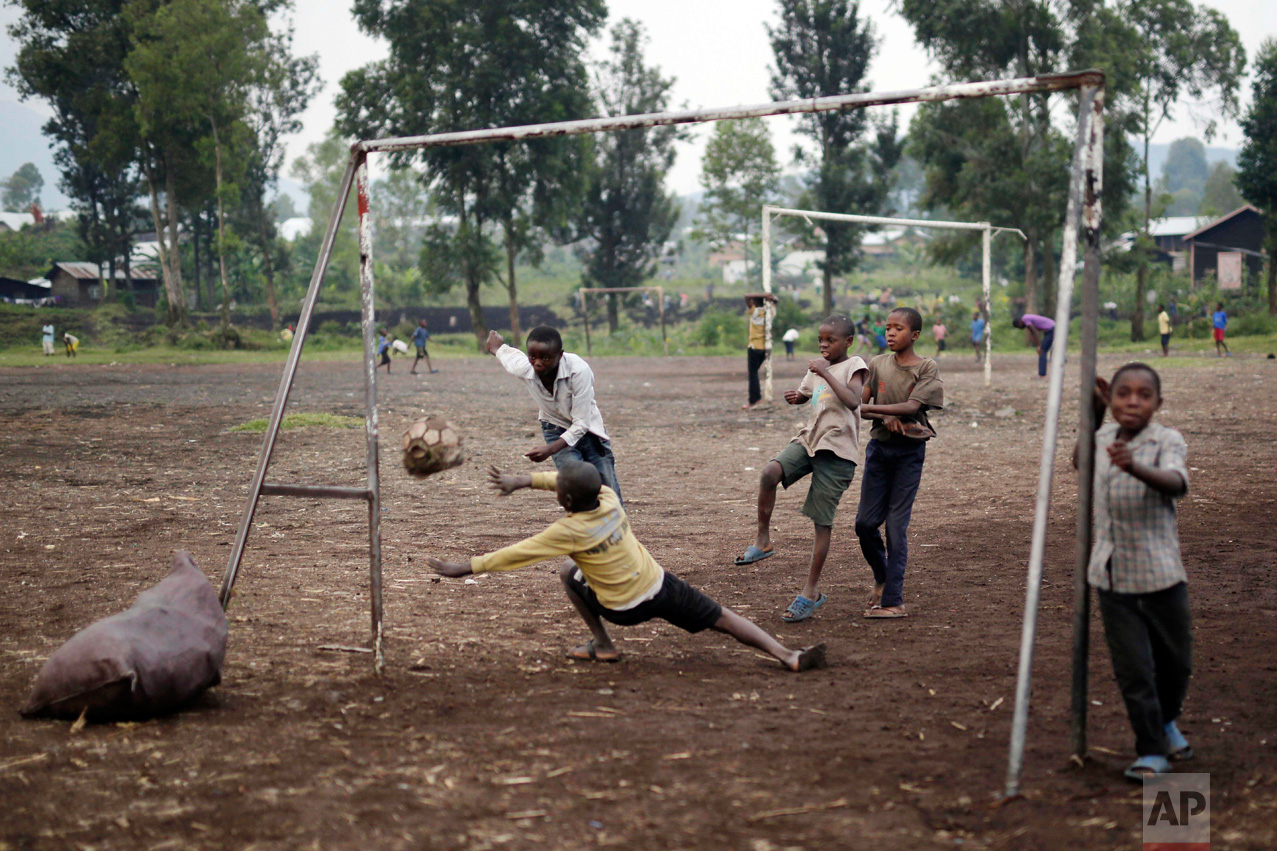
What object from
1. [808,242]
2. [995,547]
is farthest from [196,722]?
[808,242]

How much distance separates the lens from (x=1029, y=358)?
102ft

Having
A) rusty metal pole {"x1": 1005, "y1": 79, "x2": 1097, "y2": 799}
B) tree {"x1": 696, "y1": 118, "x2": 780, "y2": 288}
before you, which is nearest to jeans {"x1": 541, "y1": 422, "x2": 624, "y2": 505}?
rusty metal pole {"x1": 1005, "y1": 79, "x2": 1097, "y2": 799}

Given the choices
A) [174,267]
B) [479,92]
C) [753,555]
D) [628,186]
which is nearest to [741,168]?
[628,186]

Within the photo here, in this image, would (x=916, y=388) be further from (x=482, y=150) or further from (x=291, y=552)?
(x=482, y=150)

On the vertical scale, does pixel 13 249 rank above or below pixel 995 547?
above

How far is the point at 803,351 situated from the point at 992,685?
3423cm

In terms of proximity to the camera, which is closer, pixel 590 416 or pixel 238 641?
pixel 238 641

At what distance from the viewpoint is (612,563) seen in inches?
177

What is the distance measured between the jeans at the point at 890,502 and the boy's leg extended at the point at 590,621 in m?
1.57

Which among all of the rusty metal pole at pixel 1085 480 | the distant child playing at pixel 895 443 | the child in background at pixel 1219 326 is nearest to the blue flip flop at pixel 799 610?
the distant child playing at pixel 895 443

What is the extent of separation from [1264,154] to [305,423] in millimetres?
33528

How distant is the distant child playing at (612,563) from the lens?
14.5ft

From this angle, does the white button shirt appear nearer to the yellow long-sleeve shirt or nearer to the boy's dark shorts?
the yellow long-sleeve shirt

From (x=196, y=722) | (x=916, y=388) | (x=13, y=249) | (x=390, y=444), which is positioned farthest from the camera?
(x=13, y=249)
